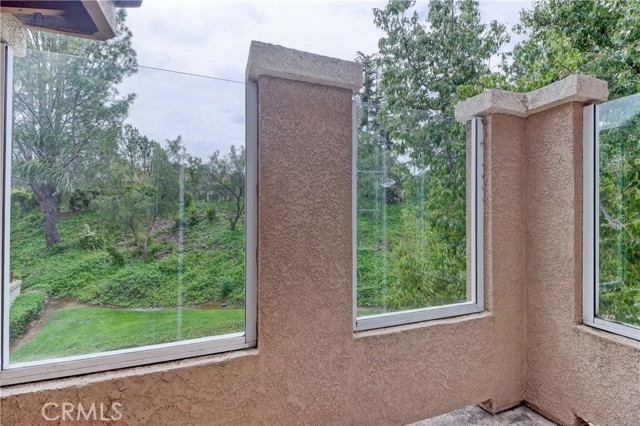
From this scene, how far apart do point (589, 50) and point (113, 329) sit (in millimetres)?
10614

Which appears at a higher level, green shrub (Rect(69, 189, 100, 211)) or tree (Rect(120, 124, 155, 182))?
tree (Rect(120, 124, 155, 182))

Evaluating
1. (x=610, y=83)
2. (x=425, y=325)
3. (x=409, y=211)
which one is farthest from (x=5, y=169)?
(x=610, y=83)

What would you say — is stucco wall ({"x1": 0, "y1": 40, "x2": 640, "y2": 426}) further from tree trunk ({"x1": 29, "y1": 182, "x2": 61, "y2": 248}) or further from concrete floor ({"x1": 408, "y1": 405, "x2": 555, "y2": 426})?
tree trunk ({"x1": 29, "y1": 182, "x2": 61, "y2": 248})

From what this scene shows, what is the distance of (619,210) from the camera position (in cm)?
303

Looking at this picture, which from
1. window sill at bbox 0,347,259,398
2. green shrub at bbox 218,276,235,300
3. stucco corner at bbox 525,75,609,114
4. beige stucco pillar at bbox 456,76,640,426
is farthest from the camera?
stucco corner at bbox 525,75,609,114

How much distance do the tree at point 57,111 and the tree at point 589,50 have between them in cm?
609

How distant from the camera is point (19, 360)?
2111 mm

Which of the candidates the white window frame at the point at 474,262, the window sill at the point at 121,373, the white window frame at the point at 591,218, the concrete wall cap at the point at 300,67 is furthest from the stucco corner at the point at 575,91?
the window sill at the point at 121,373

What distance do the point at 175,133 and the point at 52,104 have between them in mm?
820

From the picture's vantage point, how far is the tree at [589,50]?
5.14 metres

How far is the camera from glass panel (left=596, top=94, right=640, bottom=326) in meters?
2.95

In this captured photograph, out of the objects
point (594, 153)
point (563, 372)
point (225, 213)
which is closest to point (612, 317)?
point (563, 372)

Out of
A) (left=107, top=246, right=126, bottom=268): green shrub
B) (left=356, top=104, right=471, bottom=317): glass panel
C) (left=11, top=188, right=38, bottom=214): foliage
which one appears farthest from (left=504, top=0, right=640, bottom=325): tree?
(left=11, top=188, right=38, bottom=214): foliage

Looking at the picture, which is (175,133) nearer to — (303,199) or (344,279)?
(303,199)
